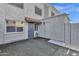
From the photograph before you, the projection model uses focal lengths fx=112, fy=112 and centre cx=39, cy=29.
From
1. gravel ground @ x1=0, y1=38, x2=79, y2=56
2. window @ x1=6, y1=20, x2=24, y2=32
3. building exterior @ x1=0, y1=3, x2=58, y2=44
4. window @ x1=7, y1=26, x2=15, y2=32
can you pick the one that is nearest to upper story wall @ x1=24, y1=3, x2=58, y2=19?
building exterior @ x1=0, y1=3, x2=58, y2=44

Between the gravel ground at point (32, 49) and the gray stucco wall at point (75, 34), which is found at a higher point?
the gray stucco wall at point (75, 34)

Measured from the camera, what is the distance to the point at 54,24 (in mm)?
2150

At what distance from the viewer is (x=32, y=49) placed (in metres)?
2.10

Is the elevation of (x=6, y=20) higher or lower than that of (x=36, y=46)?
higher

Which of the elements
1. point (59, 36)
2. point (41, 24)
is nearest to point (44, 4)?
point (41, 24)

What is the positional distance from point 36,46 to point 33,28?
37 cm

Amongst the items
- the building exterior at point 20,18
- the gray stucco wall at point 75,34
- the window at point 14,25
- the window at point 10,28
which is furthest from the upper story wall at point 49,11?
the window at point 10,28

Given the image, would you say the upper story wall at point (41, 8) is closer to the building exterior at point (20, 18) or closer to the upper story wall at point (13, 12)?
the building exterior at point (20, 18)

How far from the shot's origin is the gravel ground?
203 centimetres

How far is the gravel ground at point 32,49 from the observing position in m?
2.03

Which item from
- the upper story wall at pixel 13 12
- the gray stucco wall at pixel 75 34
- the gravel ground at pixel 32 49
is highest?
the upper story wall at pixel 13 12

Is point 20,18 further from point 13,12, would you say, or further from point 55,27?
point 55,27

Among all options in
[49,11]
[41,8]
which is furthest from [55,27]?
[41,8]

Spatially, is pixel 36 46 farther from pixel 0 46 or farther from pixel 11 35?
pixel 0 46
